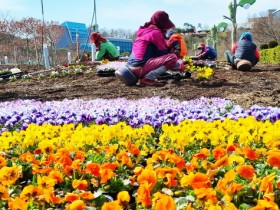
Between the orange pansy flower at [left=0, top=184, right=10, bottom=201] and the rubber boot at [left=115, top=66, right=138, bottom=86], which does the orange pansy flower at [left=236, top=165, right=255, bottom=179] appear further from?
the rubber boot at [left=115, top=66, right=138, bottom=86]

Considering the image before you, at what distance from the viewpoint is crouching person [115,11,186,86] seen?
294 inches

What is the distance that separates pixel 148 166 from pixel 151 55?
5.58 m

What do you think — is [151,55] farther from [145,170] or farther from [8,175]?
[145,170]

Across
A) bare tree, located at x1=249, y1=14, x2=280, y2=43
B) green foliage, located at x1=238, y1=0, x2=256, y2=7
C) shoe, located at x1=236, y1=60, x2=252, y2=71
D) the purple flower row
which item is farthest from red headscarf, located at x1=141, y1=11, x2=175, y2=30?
bare tree, located at x1=249, y1=14, x2=280, y2=43

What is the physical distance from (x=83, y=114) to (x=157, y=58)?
335cm

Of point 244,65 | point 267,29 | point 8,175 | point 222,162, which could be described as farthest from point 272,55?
point 8,175

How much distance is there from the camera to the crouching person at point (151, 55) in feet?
24.5

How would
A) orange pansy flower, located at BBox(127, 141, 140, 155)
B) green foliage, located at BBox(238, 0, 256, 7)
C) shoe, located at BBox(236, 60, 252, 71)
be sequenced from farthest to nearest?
green foliage, located at BBox(238, 0, 256, 7)
shoe, located at BBox(236, 60, 252, 71)
orange pansy flower, located at BBox(127, 141, 140, 155)

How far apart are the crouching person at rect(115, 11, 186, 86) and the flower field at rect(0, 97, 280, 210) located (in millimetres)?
3315

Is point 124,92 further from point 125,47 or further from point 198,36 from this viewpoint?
point 198,36

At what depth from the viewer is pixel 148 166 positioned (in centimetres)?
217

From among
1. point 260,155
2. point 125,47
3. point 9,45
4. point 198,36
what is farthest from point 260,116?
point 198,36

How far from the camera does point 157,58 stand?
7.50m

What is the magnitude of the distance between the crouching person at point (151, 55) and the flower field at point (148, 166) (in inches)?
131
